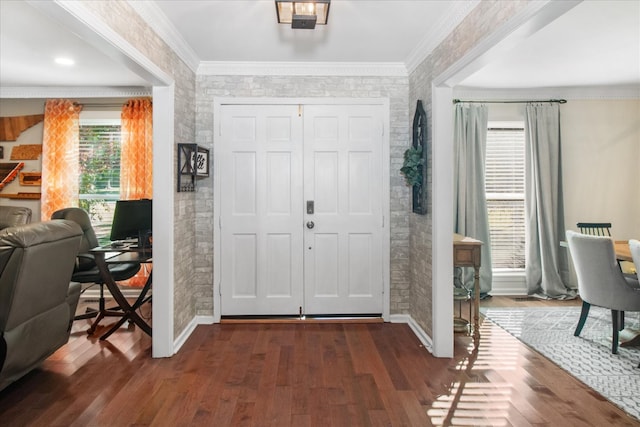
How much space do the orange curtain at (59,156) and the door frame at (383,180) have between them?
7.28 feet

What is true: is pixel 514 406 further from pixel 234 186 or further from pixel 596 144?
pixel 596 144

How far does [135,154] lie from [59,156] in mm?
948

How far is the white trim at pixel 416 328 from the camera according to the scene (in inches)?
131

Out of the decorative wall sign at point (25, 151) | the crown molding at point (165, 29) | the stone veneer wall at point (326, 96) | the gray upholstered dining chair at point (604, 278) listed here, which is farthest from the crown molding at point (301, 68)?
the decorative wall sign at point (25, 151)

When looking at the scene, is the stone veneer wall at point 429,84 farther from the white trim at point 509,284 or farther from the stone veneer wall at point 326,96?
the white trim at point 509,284

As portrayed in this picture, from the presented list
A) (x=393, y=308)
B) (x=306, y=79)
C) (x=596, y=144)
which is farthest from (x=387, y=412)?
(x=596, y=144)

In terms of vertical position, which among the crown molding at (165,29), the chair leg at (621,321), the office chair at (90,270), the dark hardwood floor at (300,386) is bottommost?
the dark hardwood floor at (300,386)

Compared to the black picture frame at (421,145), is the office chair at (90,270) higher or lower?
lower

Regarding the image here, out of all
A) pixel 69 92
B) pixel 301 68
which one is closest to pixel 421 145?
pixel 301 68

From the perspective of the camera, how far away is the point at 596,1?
2.76 meters

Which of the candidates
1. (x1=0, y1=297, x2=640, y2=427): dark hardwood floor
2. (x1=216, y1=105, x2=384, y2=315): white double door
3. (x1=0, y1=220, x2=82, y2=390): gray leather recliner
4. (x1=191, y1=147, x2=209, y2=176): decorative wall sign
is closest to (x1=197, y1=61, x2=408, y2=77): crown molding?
(x1=216, y1=105, x2=384, y2=315): white double door

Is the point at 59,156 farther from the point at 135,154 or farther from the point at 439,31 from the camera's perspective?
the point at 439,31

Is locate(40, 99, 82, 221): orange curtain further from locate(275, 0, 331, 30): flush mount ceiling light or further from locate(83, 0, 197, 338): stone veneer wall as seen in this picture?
locate(275, 0, 331, 30): flush mount ceiling light

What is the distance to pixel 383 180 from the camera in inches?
156
